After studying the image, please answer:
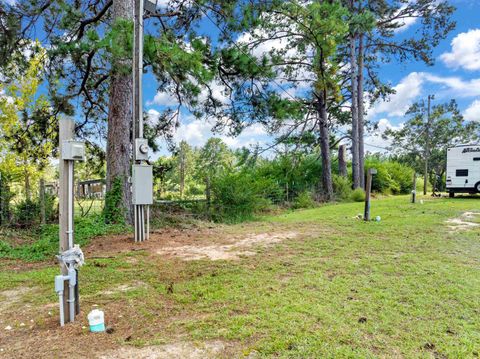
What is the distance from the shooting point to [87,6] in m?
7.69

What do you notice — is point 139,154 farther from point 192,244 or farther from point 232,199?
point 232,199

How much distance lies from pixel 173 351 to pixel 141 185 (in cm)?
349

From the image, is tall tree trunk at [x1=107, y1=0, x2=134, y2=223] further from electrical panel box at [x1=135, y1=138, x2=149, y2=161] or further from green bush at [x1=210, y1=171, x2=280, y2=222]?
green bush at [x1=210, y1=171, x2=280, y2=222]

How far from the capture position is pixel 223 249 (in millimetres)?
4754

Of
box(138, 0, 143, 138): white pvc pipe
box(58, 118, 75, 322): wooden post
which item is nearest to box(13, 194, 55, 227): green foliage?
box(138, 0, 143, 138): white pvc pipe

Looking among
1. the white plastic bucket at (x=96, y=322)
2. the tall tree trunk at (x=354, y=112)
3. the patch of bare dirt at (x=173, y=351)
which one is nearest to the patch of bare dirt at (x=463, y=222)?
the patch of bare dirt at (x=173, y=351)

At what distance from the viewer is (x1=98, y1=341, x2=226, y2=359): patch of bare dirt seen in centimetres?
187

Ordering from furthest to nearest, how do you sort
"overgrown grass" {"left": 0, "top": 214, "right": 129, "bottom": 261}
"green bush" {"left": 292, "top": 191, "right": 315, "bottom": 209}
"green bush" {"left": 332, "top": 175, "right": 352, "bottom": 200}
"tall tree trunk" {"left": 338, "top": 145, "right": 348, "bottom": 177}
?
"tall tree trunk" {"left": 338, "top": 145, "right": 348, "bottom": 177} < "green bush" {"left": 332, "top": 175, "right": 352, "bottom": 200} < "green bush" {"left": 292, "top": 191, "right": 315, "bottom": 209} < "overgrown grass" {"left": 0, "top": 214, "right": 129, "bottom": 261}

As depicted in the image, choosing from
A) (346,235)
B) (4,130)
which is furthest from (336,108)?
(4,130)

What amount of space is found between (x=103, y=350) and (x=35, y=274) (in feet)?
7.46

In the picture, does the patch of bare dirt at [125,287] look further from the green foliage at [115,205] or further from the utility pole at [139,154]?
the green foliage at [115,205]

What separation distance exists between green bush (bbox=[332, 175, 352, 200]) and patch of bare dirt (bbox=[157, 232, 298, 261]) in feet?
27.1

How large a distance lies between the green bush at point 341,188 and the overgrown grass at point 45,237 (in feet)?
32.2

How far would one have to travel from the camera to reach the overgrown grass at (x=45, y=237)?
4.65 meters
